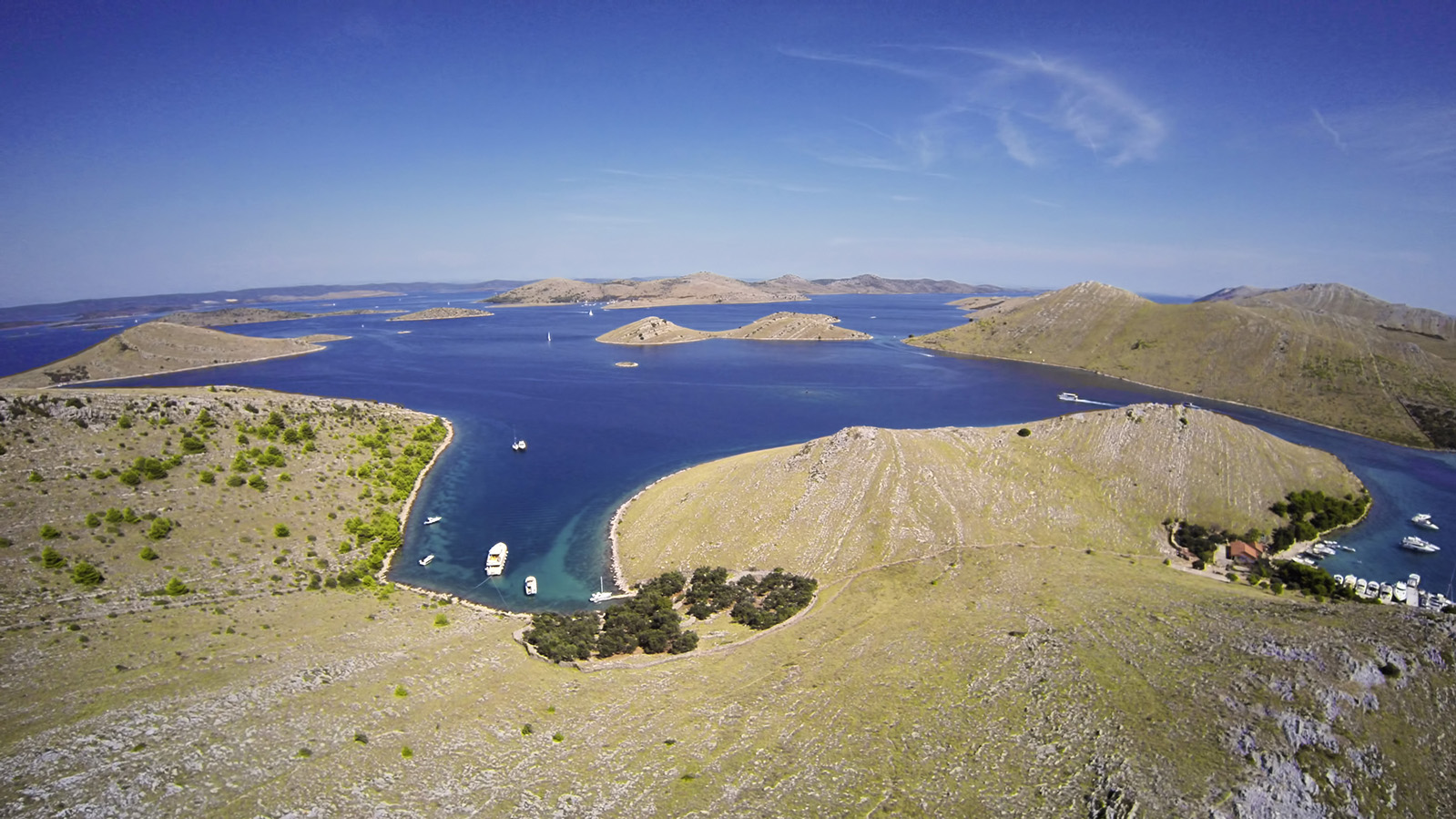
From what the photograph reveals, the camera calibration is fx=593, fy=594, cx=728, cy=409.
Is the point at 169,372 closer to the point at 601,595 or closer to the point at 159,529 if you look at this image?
the point at 159,529

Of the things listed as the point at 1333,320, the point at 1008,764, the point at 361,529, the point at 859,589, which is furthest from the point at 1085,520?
the point at 1333,320

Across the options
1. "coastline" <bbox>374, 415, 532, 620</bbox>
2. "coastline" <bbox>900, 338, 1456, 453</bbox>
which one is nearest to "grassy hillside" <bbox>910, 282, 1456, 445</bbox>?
"coastline" <bbox>900, 338, 1456, 453</bbox>

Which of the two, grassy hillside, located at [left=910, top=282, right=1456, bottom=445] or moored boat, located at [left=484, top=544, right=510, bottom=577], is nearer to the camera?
moored boat, located at [left=484, top=544, right=510, bottom=577]

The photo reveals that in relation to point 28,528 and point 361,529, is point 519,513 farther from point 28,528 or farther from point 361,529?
point 28,528

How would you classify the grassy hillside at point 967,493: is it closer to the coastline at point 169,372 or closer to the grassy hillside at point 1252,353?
the grassy hillside at point 1252,353

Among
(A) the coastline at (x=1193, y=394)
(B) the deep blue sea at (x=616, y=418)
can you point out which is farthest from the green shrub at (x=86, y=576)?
(A) the coastline at (x=1193, y=394)

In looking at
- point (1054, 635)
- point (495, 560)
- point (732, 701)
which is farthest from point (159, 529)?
point (1054, 635)

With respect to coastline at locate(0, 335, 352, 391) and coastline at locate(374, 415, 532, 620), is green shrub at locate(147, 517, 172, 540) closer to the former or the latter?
coastline at locate(374, 415, 532, 620)
